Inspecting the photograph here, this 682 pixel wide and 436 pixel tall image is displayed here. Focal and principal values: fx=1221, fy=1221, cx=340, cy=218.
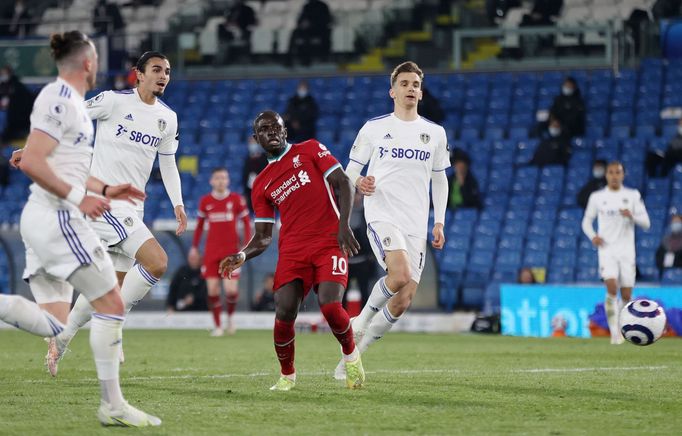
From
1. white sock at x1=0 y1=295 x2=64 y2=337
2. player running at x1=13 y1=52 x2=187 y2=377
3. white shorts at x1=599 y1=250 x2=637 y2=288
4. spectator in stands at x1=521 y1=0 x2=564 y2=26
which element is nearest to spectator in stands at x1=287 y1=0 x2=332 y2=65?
spectator in stands at x1=521 y1=0 x2=564 y2=26

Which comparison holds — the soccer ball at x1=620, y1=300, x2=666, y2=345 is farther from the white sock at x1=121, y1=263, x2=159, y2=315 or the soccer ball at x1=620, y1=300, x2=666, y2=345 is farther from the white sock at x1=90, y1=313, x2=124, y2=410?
the white sock at x1=90, y1=313, x2=124, y2=410

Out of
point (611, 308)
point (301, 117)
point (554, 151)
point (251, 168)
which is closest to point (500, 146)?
point (554, 151)

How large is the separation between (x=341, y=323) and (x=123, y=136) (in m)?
2.90

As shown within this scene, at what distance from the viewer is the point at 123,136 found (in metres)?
10.5

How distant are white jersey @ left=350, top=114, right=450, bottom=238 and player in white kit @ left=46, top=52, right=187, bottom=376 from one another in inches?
71.7

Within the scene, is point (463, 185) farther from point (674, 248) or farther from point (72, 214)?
point (72, 214)

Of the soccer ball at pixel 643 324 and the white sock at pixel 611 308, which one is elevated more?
the soccer ball at pixel 643 324

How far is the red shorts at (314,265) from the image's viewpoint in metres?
8.80

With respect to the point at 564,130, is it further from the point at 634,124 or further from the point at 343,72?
the point at 343,72

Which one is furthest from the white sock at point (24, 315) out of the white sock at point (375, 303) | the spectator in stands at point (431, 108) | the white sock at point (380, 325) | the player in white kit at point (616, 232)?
the spectator in stands at point (431, 108)

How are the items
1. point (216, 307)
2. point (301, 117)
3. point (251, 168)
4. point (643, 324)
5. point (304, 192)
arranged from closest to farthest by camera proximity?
1. point (304, 192)
2. point (643, 324)
3. point (216, 307)
4. point (251, 168)
5. point (301, 117)

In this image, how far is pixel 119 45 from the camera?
2884cm

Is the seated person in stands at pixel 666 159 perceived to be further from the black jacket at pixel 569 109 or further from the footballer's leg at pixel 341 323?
the footballer's leg at pixel 341 323

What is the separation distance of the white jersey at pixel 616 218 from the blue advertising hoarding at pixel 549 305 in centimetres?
139
